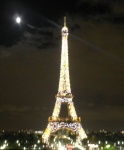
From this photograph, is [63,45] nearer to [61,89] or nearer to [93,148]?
[61,89]

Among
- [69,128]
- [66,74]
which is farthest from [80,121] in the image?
[66,74]

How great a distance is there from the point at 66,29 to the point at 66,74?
779cm

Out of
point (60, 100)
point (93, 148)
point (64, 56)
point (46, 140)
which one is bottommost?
point (93, 148)

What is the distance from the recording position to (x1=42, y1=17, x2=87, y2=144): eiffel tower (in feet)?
282

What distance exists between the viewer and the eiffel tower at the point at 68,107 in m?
85.8

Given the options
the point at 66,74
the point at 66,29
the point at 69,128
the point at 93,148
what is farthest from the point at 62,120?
the point at 93,148

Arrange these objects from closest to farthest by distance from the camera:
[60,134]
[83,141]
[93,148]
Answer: [93,148] < [83,141] < [60,134]

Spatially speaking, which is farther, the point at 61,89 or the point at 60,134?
the point at 60,134

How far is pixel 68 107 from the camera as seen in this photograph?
286 ft

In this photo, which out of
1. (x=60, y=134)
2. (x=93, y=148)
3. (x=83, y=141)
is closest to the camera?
(x=93, y=148)

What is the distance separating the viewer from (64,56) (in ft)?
283

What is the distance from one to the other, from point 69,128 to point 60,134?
16.5m

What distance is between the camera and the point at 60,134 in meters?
104

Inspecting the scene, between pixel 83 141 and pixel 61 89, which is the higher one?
pixel 61 89
